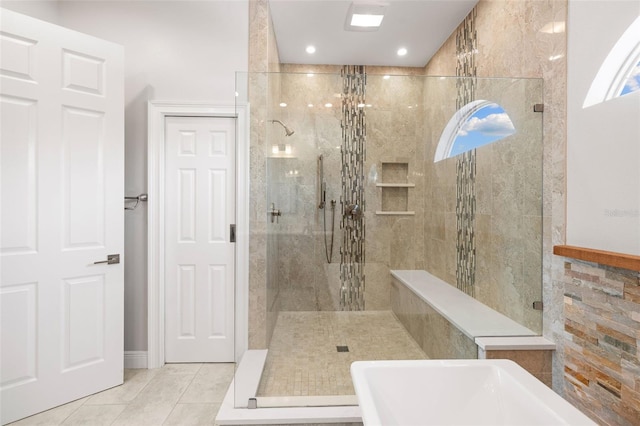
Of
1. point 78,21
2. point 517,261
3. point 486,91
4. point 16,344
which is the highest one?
point 78,21

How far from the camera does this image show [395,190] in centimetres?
201

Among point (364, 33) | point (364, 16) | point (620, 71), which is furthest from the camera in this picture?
point (364, 33)

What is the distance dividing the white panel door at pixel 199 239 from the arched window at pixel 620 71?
2.27 meters

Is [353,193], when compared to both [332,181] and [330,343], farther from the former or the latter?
[330,343]

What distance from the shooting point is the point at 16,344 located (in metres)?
1.99

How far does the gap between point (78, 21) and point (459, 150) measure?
296 centimetres

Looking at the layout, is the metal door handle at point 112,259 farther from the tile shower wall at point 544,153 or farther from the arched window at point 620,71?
the arched window at point 620,71

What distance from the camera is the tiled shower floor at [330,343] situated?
196 cm

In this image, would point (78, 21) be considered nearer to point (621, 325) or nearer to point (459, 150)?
point (459, 150)

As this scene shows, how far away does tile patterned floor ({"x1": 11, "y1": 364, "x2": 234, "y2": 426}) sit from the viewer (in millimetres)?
1971

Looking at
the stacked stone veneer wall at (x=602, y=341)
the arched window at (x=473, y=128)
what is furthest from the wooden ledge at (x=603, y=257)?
the arched window at (x=473, y=128)

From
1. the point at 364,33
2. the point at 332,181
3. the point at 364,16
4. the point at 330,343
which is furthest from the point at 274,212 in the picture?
the point at 364,33

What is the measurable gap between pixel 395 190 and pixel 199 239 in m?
1.60

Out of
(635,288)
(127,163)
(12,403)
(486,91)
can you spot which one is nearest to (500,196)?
(486,91)
